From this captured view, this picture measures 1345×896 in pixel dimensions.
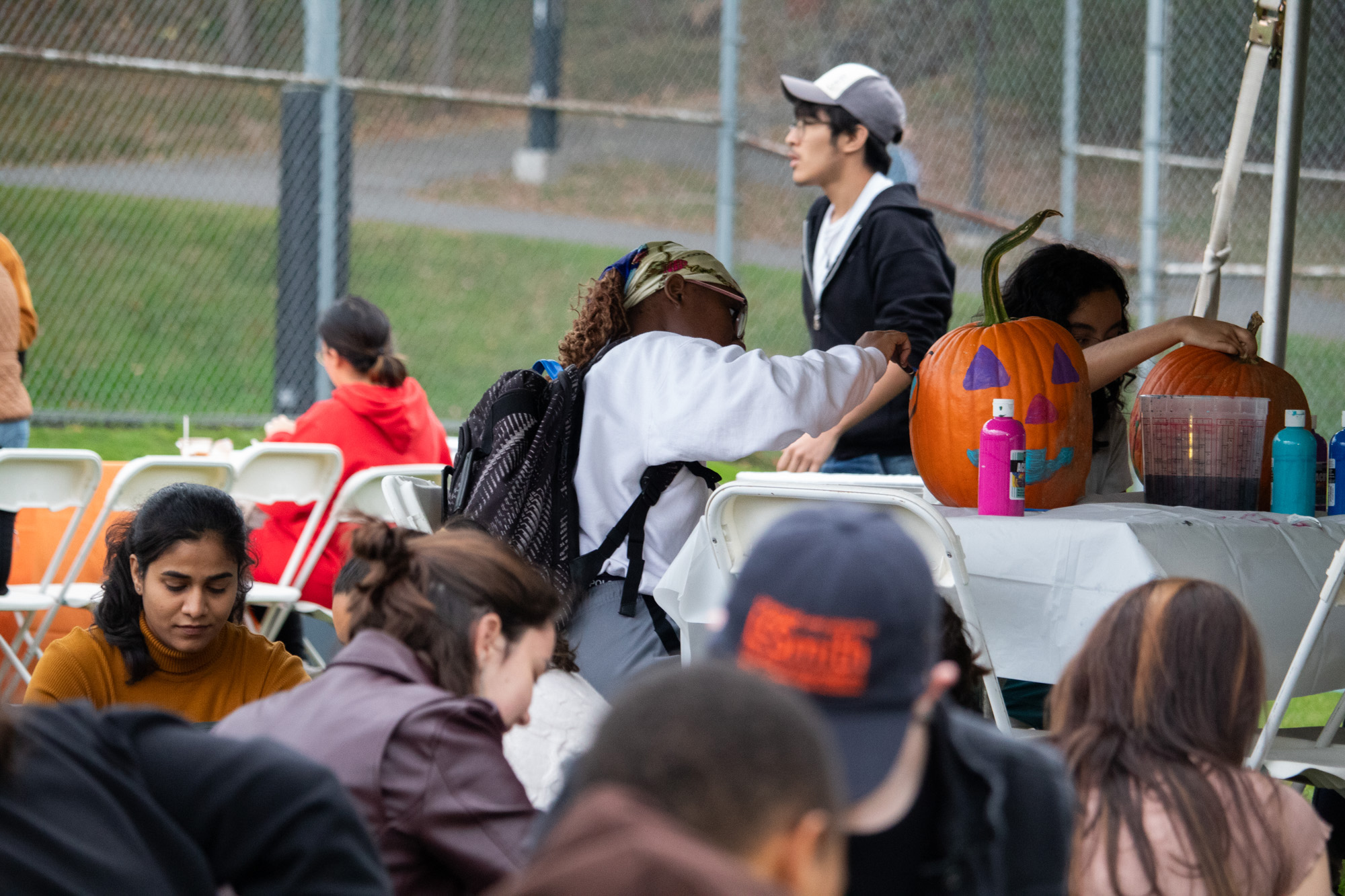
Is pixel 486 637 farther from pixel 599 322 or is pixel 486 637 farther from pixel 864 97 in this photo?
pixel 864 97

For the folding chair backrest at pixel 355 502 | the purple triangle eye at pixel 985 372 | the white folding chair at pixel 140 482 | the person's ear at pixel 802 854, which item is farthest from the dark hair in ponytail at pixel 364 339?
the person's ear at pixel 802 854

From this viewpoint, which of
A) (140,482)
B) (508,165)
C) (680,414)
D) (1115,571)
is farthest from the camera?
(508,165)

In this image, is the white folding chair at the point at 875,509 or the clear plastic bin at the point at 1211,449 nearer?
the white folding chair at the point at 875,509

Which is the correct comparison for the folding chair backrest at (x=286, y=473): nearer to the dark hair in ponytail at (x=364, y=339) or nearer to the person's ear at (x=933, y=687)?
the dark hair in ponytail at (x=364, y=339)

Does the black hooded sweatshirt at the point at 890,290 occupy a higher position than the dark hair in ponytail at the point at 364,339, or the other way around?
the black hooded sweatshirt at the point at 890,290

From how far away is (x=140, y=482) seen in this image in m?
4.46

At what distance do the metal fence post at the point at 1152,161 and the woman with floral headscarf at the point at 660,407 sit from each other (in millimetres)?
4654

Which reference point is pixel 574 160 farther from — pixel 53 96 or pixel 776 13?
pixel 53 96

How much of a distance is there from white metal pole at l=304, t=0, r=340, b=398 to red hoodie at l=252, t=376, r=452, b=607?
1.31 m

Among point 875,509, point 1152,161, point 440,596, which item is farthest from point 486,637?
point 1152,161

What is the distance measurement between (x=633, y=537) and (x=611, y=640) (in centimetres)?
22

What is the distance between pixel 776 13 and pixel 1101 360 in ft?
34.0

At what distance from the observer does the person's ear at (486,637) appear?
185 centimetres

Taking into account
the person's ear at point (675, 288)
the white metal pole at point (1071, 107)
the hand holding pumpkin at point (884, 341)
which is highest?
the white metal pole at point (1071, 107)
